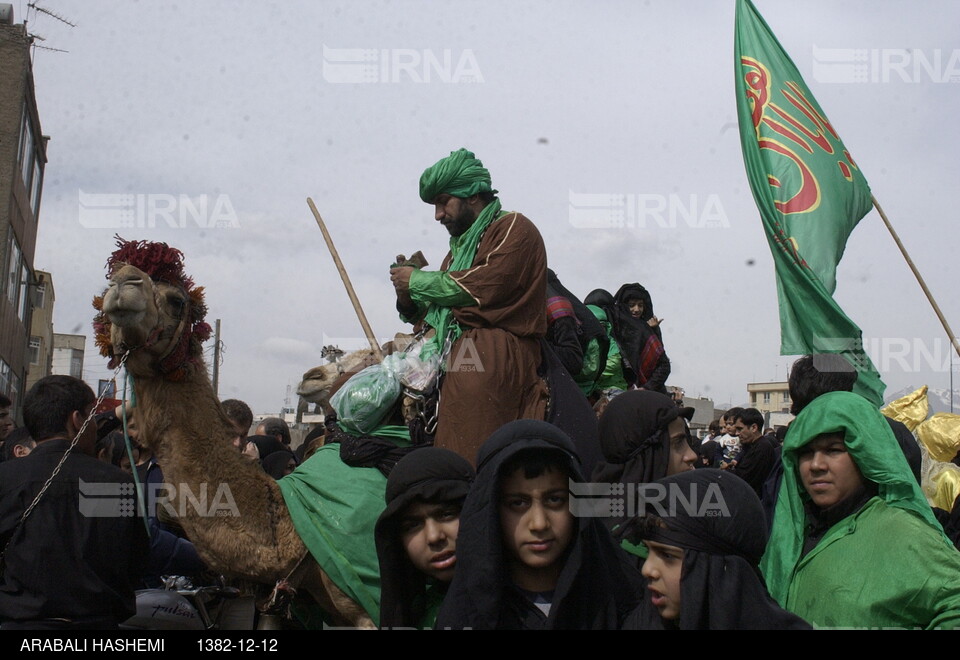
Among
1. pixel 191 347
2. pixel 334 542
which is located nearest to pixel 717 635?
pixel 334 542

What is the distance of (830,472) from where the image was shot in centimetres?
341

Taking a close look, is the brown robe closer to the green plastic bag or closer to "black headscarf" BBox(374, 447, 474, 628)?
the green plastic bag

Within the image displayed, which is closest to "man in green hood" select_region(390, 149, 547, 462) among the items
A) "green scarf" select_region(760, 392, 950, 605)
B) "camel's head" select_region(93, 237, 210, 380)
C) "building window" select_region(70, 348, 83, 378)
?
"camel's head" select_region(93, 237, 210, 380)

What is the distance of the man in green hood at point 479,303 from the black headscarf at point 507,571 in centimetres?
166

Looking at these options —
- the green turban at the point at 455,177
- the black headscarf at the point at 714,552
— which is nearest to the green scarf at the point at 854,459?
the black headscarf at the point at 714,552

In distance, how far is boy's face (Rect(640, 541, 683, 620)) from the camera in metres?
2.48

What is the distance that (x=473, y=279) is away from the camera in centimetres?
468

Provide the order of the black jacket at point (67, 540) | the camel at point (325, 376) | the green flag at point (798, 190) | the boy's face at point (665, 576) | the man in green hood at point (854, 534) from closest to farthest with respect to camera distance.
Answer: the boy's face at point (665, 576) → the man in green hood at point (854, 534) → the black jacket at point (67, 540) → the camel at point (325, 376) → the green flag at point (798, 190)

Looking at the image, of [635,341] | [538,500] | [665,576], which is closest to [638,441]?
[538,500]

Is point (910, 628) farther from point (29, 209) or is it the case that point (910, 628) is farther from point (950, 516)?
point (29, 209)

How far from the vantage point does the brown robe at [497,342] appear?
451 centimetres

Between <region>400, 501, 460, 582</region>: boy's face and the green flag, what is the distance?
158 inches

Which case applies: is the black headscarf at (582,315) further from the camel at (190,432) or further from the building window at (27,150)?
the building window at (27,150)

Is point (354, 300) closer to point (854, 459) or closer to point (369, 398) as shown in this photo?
point (369, 398)
